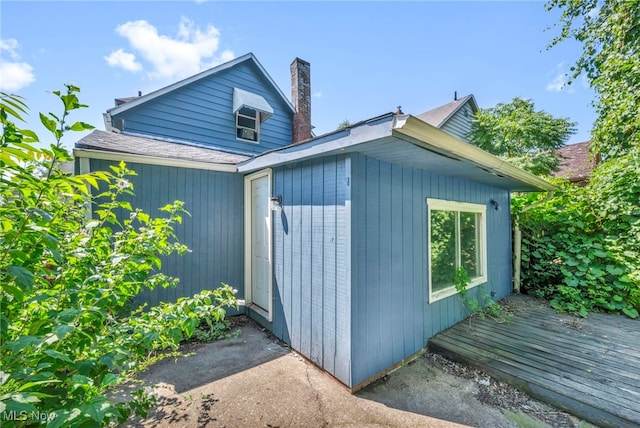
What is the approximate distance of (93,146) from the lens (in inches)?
129

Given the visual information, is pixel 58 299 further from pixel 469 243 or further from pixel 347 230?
pixel 469 243

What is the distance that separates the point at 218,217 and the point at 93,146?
1.79m

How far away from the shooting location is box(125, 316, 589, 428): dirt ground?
2.11 meters

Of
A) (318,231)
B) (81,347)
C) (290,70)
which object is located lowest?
(81,347)

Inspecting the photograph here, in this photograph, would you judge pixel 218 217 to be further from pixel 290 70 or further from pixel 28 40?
pixel 290 70

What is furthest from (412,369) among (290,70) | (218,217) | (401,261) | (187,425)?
(290,70)

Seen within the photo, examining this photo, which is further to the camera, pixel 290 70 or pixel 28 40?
pixel 290 70

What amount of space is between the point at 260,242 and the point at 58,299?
3017mm

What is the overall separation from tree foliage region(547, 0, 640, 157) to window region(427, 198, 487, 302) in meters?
3.32

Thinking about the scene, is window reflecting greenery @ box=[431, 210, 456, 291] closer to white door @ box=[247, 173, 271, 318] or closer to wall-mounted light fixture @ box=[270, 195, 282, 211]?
wall-mounted light fixture @ box=[270, 195, 282, 211]

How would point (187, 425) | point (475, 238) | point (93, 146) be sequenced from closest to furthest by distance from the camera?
point (187, 425)
point (93, 146)
point (475, 238)

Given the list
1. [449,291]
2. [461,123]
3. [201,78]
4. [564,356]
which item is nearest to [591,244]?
[564,356]

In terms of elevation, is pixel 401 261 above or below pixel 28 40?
below

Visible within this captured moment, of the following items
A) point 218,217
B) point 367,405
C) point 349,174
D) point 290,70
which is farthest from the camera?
point 290,70
